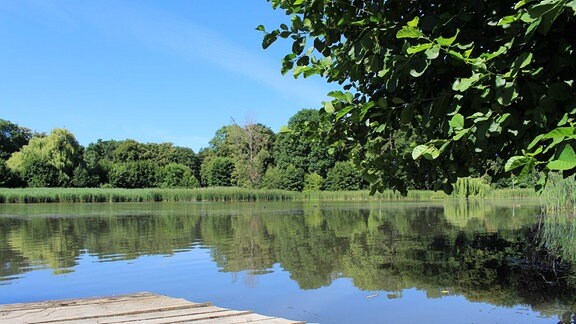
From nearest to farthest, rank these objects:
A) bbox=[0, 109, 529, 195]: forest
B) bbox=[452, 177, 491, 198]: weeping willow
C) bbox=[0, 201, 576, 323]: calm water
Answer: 1. bbox=[0, 201, 576, 323]: calm water
2. bbox=[452, 177, 491, 198]: weeping willow
3. bbox=[0, 109, 529, 195]: forest

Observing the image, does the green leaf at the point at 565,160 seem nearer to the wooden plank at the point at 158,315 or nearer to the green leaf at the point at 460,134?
the green leaf at the point at 460,134

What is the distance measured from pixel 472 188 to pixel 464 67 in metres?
44.4

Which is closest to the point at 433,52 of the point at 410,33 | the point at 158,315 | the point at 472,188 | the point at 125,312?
the point at 410,33

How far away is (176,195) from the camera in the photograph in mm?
45438

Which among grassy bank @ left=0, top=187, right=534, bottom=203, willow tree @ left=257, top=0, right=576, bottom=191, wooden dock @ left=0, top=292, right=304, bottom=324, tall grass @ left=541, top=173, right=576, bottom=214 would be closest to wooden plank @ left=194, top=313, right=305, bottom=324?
wooden dock @ left=0, top=292, right=304, bottom=324

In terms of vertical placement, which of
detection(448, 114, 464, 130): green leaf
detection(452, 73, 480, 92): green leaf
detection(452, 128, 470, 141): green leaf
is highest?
detection(452, 73, 480, 92): green leaf

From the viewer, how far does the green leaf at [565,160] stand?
2115 millimetres

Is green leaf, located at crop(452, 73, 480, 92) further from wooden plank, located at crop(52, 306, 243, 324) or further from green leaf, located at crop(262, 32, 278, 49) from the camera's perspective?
wooden plank, located at crop(52, 306, 243, 324)

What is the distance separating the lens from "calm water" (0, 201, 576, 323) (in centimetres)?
651

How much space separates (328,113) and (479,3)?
1.37 m

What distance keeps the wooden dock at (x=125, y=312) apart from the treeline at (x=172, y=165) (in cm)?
5098

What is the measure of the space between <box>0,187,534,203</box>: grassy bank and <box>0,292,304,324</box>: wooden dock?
3712cm

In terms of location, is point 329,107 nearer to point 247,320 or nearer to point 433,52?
point 433,52

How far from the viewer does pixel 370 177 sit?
4.76 meters
